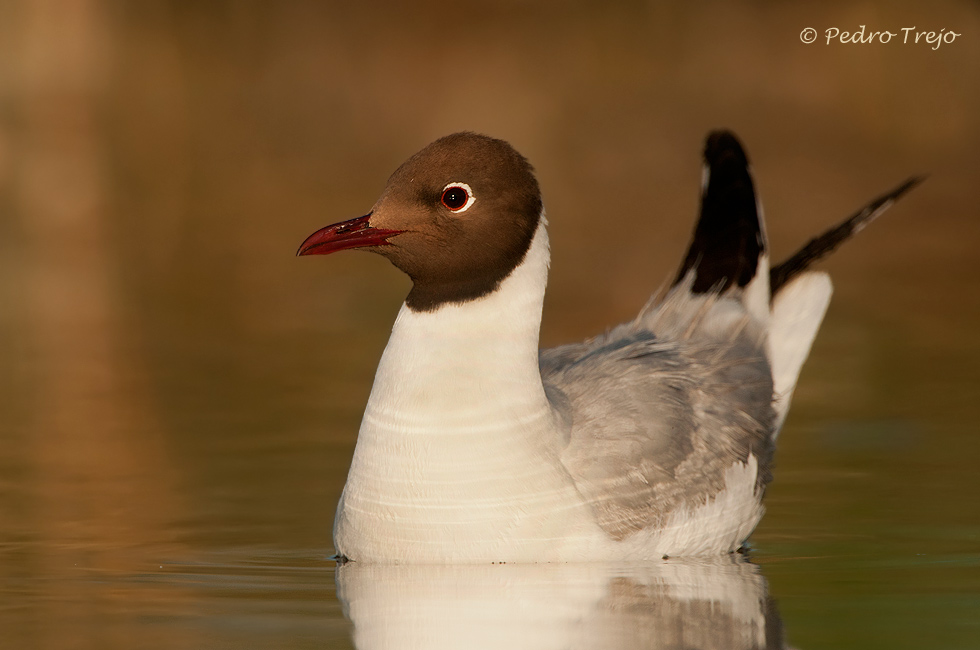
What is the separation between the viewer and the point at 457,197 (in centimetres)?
579

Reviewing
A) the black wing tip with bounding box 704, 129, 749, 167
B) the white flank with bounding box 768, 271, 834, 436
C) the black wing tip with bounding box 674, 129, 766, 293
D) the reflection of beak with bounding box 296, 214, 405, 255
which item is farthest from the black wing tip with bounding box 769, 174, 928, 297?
the reflection of beak with bounding box 296, 214, 405, 255

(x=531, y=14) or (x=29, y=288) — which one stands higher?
(x=531, y=14)

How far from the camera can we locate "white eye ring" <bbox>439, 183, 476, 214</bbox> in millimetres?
5754

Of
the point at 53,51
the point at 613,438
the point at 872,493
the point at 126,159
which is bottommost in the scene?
the point at 872,493

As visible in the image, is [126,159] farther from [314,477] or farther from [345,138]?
[314,477]

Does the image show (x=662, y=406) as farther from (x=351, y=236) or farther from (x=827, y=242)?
(x=827, y=242)

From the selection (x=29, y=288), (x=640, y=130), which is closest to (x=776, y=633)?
(x=29, y=288)

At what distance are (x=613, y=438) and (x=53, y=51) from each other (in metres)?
14.2

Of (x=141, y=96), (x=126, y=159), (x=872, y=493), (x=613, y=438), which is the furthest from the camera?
(x=141, y=96)

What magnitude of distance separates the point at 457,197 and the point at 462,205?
0.04 metres

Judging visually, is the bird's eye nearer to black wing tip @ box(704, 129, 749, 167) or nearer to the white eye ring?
the white eye ring

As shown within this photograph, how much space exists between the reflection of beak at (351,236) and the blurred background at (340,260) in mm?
1121

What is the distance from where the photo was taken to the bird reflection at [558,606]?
15.4ft

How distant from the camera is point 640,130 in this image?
18.8 m
